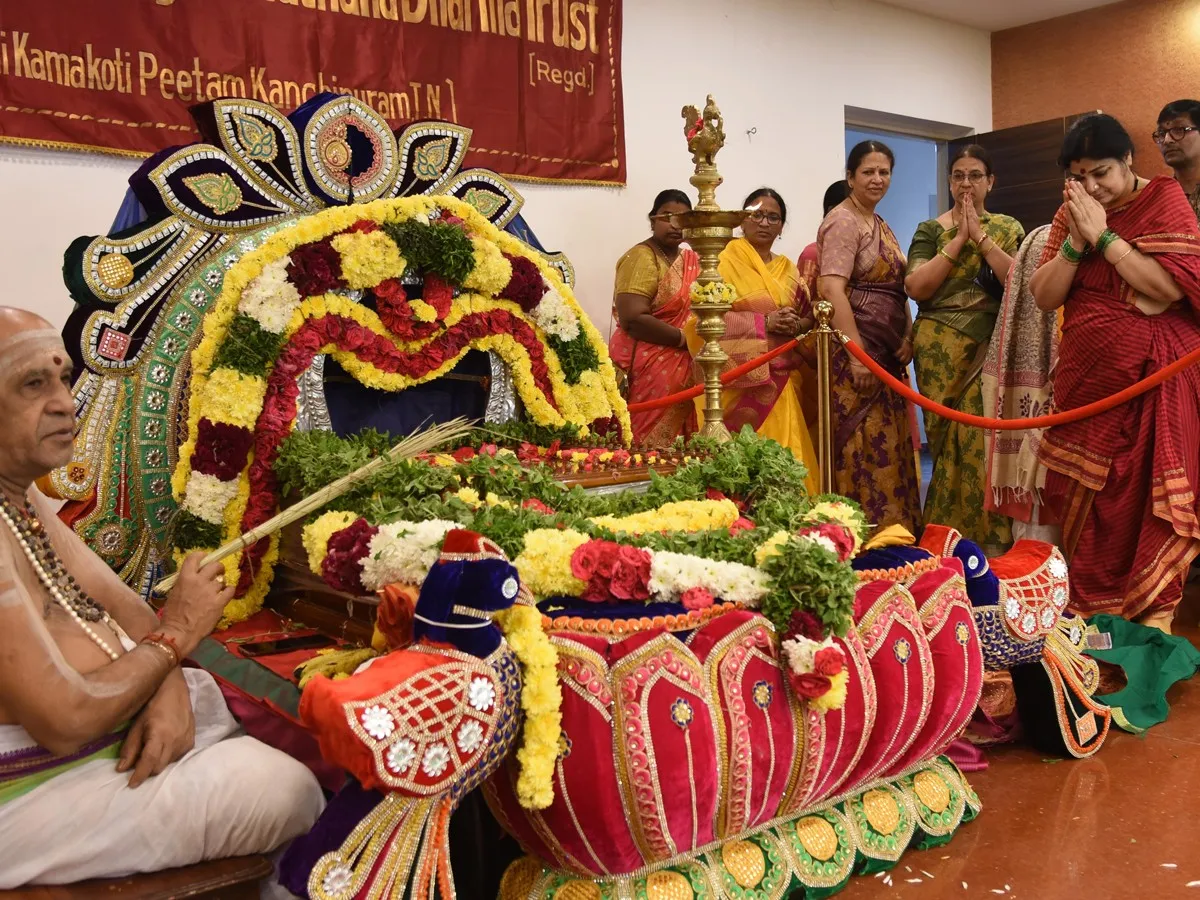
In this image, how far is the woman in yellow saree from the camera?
5.10 metres

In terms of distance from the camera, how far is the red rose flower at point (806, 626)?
7.12ft

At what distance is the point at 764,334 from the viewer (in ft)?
16.8

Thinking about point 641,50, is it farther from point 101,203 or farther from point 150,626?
point 150,626

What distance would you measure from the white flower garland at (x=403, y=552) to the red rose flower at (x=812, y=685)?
0.76 meters

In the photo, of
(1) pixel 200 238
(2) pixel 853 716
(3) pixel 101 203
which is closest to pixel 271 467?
(1) pixel 200 238

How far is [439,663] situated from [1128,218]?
3386mm

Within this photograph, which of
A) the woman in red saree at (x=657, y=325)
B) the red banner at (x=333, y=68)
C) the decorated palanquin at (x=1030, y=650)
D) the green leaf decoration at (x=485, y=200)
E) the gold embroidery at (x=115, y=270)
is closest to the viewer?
the decorated palanquin at (x=1030, y=650)

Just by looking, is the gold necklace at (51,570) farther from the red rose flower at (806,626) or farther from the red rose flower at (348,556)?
the red rose flower at (806,626)

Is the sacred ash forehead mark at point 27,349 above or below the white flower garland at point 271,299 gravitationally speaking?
below

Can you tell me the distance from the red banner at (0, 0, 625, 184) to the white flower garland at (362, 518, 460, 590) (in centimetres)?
187

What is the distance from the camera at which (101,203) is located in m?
4.56

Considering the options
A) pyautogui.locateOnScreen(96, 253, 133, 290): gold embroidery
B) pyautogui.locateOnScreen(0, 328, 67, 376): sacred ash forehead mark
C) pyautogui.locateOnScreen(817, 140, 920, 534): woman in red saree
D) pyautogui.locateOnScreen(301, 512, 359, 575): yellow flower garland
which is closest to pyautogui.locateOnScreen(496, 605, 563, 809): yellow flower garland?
pyautogui.locateOnScreen(301, 512, 359, 575): yellow flower garland

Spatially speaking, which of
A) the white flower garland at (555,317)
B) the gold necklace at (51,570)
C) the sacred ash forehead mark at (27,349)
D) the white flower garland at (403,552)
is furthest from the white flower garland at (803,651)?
the white flower garland at (555,317)

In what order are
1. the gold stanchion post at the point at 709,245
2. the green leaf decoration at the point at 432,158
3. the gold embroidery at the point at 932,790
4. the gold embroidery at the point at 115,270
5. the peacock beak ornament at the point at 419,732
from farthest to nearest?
1. the gold stanchion post at the point at 709,245
2. the green leaf decoration at the point at 432,158
3. the gold embroidery at the point at 115,270
4. the gold embroidery at the point at 932,790
5. the peacock beak ornament at the point at 419,732
